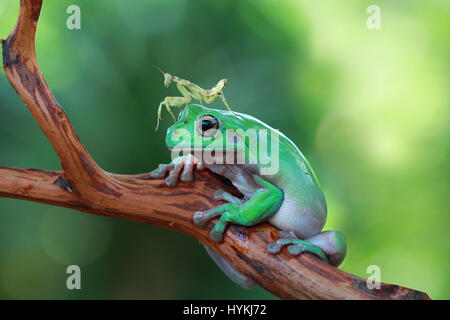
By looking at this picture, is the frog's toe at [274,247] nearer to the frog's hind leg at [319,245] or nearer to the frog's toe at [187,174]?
the frog's hind leg at [319,245]

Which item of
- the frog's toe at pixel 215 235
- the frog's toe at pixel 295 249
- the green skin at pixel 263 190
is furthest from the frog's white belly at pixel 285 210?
the frog's toe at pixel 215 235

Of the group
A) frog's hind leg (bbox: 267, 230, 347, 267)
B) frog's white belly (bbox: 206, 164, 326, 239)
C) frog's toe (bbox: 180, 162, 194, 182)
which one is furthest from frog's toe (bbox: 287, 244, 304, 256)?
frog's toe (bbox: 180, 162, 194, 182)

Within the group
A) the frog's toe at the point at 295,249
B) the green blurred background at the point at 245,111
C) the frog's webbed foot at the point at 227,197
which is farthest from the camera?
the green blurred background at the point at 245,111

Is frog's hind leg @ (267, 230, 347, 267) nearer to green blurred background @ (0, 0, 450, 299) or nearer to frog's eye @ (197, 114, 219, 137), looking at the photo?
frog's eye @ (197, 114, 219, 137)

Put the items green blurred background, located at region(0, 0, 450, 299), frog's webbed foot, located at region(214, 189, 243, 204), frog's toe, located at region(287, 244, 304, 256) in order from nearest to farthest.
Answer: frog's toe, located at region(287, 244, 304, 256) < frog's webbed foot, located at region(214, 189, 243, 204) < green blurred background, located at region(0, 0, 450, 299)

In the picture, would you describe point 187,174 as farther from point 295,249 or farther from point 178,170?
point 295,249

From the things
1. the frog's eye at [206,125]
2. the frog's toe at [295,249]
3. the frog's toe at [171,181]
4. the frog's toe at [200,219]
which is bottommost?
the frog's toe at [295,249]

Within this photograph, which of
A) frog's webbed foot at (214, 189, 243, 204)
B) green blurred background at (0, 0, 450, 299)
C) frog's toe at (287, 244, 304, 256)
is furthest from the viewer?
green blurred background at (0, 0, 450, 299)

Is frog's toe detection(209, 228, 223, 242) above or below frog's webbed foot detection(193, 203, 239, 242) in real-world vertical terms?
below
